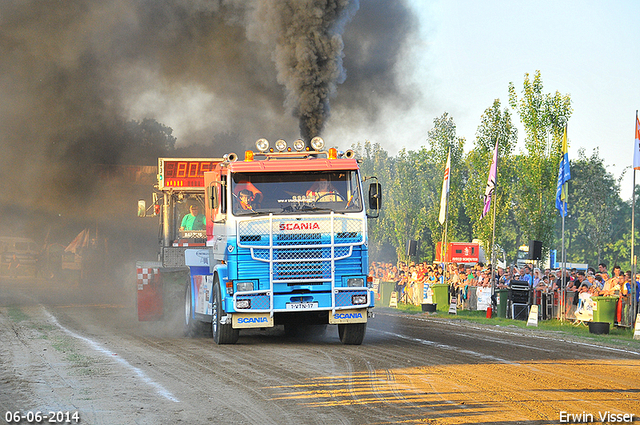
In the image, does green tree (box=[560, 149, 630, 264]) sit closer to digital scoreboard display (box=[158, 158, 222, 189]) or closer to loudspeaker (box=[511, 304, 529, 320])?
loudspeaker (box=[511, 304, 529, 320])

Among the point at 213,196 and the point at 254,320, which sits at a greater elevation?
the point at 213,196

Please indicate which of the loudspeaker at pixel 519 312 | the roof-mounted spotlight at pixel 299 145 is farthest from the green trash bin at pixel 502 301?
the roof-mounted spotlight at pixel 299 145

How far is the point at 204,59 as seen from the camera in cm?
2791

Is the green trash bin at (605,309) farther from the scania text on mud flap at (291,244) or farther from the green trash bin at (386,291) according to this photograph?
the green trash bin at (386,291)

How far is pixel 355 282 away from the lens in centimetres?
1214

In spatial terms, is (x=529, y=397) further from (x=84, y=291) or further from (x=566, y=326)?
(x=84, y=291)

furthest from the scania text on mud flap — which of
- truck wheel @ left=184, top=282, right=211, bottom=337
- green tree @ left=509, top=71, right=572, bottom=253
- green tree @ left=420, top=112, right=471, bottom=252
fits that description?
green tree @ left=420, top=112, right=471, bottom=252

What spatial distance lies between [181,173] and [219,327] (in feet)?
19.5

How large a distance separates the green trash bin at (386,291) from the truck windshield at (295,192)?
1866 centimetres

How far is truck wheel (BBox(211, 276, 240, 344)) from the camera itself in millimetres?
12539

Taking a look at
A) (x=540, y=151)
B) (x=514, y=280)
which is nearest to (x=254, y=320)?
(x=514, y=280)

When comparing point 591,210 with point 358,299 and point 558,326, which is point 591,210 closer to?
point 558,326

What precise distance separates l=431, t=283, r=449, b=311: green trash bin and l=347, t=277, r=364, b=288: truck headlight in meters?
13.7

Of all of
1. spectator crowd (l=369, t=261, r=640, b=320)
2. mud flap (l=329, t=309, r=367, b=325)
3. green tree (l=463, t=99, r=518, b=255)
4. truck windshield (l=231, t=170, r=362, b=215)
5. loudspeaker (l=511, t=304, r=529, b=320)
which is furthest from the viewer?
green tree (l=463, t=99, r=518, b=255)
